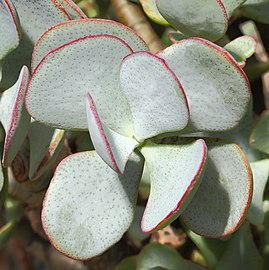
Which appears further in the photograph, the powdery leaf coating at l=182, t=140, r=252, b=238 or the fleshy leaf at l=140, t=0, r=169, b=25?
the fleshy leaf at l=140, t=0, r=169, b=25

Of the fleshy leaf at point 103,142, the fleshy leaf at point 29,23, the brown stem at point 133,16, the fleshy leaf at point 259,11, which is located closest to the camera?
the fleshy leaf at point 103,142

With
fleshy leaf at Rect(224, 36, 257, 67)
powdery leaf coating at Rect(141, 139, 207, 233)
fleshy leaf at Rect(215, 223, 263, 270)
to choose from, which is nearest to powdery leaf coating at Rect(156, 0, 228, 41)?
fleshy leaf at Rect(224, 36, 257, 67)

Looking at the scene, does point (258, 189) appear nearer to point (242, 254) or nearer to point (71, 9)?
point (242, 254)

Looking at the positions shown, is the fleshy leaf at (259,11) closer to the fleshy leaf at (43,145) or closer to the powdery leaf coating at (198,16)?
the powdery leaf coating at (198,16)

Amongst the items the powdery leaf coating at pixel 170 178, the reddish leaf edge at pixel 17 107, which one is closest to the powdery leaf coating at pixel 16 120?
the reddish leaf edge at pixel 17 107

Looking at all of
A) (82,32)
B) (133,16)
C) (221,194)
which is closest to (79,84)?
(82,32)

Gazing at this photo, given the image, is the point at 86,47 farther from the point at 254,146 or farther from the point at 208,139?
the point at 254,146

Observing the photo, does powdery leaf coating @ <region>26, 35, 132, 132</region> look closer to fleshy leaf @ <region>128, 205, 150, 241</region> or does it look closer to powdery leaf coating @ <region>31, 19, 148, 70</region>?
powdery leaf coating @ <region>31, 19, 148, 70</region>
